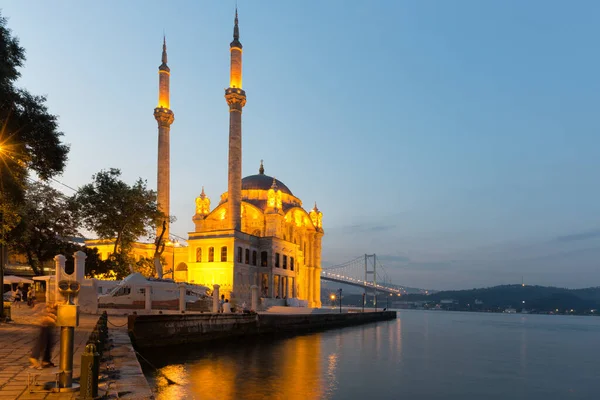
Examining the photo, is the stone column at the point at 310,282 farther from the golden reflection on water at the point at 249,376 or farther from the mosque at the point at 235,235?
the golden reflection on water at the point at 249,376

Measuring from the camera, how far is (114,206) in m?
41.9

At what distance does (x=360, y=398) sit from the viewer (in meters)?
19.1

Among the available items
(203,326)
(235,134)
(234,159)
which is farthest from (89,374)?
(235,134)

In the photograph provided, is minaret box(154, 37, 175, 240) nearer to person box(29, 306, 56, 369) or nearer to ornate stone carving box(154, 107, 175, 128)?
ornate stone carving box(154, 107, 175, 128)

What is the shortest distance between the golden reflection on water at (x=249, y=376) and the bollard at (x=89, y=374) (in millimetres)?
8505

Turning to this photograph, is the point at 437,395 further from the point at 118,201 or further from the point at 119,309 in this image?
the point at 118,201

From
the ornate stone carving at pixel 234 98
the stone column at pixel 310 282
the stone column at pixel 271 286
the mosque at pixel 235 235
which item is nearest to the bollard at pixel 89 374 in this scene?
the mosque at pixel 235 235

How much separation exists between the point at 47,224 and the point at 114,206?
21.1ft

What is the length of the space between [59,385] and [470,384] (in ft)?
62.5

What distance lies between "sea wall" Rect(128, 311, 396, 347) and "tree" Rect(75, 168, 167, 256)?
1296 centimetres

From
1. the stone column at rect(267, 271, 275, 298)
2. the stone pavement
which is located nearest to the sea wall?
the stone pavement

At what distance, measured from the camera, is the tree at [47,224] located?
4284 cm

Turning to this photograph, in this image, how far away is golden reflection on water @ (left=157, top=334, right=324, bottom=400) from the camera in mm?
17891

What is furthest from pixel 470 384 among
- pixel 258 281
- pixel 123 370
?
pixel 258 281
